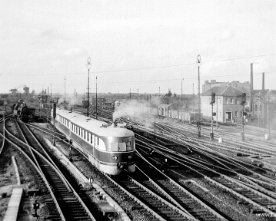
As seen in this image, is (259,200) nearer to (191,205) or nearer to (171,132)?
(191,205)

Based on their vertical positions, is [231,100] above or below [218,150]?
above

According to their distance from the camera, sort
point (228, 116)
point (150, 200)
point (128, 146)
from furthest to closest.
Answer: point (228, 116)
point (128, 146)
point (150, 200)

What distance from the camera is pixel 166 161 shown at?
23.3 meters

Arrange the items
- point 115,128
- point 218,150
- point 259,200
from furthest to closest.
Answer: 1. point 218,150
2. point 115,128
3. point 259,200

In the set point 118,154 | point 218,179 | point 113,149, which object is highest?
point 113,149

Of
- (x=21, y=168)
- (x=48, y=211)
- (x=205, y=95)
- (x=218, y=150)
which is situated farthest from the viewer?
(x=205, y=95)

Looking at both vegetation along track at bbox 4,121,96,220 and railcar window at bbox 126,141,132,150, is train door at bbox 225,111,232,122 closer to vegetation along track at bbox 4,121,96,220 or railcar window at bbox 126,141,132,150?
vegetation along track at bbox 4,121,96,220

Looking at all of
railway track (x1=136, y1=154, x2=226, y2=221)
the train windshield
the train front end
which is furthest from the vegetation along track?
railway track (x1=136, y1=154, x2=226, y2=221)

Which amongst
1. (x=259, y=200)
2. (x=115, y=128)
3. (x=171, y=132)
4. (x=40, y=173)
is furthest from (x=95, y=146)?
(x=171, y=132)

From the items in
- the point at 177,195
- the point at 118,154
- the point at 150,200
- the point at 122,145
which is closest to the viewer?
the point at 150,200

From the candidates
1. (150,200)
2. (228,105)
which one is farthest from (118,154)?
(228,105)

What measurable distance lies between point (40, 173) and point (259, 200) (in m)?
11.7

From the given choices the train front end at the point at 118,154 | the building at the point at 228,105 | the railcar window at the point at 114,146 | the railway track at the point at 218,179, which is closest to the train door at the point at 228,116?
the building at the point at 228,105

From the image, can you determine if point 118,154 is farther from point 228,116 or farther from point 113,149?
point 228,116
